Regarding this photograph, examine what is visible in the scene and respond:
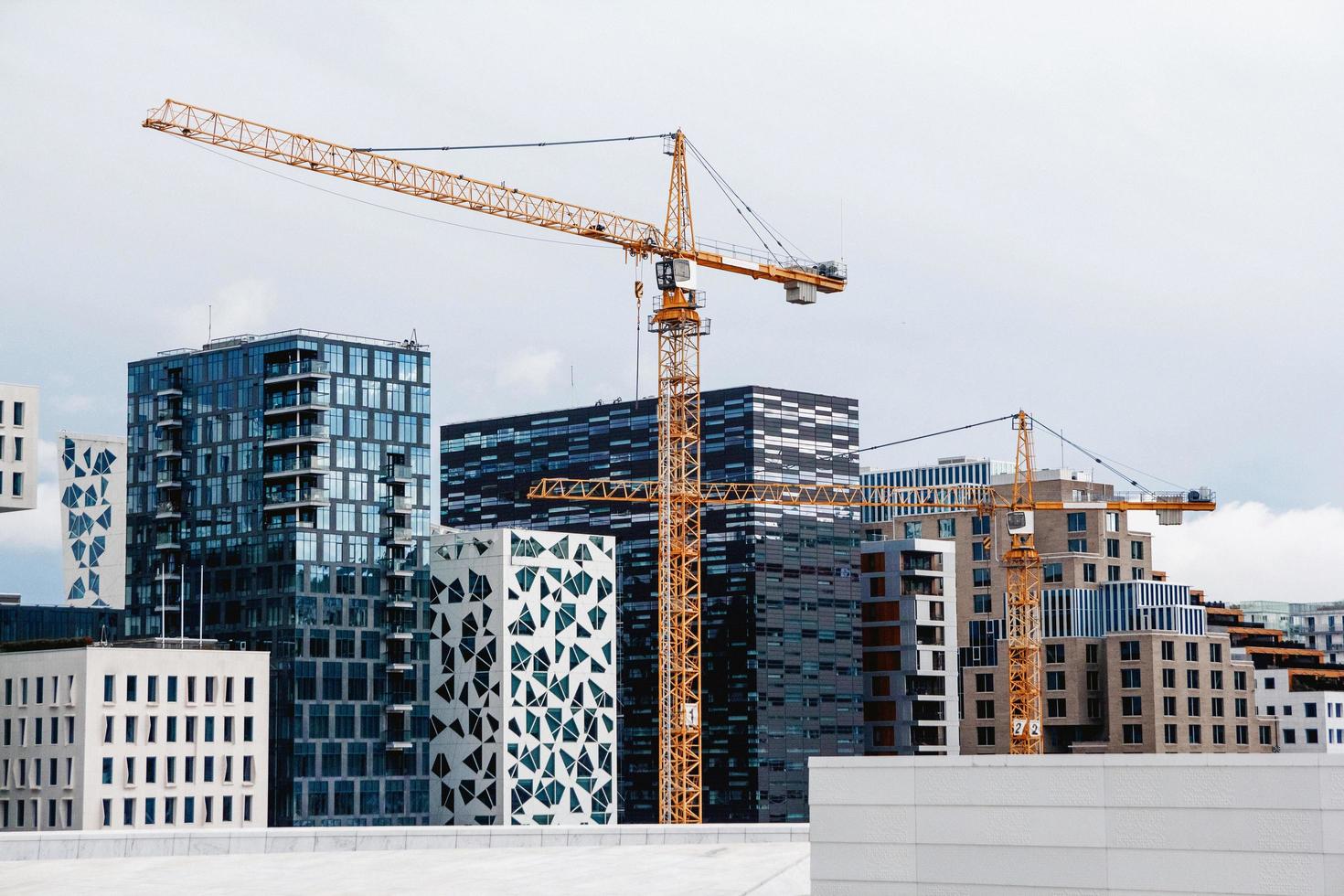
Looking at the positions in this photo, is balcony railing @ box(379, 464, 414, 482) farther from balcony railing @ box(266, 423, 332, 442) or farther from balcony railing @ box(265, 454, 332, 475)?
balcony railing @ box(266, 423, 332, 442)

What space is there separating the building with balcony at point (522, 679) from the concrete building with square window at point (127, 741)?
65.4 ft

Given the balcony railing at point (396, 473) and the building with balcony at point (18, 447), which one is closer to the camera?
the building with balcony at point (18, 447)

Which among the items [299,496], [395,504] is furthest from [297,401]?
[395,504]

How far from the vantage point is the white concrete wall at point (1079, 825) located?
183 feet

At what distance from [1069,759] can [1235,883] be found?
18.6 feet

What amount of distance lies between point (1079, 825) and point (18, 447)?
11432 centimetres

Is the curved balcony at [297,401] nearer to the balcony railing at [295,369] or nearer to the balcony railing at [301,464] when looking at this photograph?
the balcony railing at [295,369]

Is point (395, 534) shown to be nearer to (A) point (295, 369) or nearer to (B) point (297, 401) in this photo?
(B) point (297, 401)

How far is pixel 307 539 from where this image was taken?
17888cm

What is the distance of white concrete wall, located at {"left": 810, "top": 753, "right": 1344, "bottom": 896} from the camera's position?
55.7 metres

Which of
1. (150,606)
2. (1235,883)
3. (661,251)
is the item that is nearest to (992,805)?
(1235,883)

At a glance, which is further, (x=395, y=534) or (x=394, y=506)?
(x=394, y=506)

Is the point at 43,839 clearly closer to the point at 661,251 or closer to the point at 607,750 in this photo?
the point at 661,251

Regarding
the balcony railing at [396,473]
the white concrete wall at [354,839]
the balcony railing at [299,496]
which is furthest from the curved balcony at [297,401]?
the white concrete wall at [354,839]
